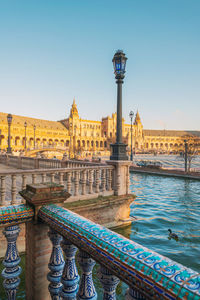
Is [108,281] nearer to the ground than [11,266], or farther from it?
farther from it

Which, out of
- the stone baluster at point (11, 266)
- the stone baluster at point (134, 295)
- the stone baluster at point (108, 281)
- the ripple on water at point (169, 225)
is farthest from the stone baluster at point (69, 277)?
the ripple on water at point (169, 225)

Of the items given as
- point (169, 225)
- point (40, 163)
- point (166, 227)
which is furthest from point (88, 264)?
point (40, 163)

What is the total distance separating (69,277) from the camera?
6.42ft

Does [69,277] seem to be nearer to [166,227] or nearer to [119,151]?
[119,151]

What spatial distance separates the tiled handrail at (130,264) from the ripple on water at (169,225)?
18.1 feet

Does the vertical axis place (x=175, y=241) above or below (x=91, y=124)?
below

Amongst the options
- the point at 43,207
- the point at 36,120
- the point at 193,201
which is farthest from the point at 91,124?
the point at 43,207

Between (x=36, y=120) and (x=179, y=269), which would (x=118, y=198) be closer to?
(x=179, y=269)

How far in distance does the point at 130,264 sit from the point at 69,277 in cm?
98

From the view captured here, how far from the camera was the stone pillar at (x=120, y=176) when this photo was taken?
322 inches

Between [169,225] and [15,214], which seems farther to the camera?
[169,225]

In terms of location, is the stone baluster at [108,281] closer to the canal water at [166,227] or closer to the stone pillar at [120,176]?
the canal water at [166,227]

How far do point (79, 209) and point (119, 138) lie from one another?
3045 millimetres

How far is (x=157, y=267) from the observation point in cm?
117
